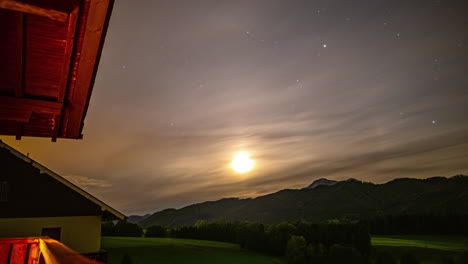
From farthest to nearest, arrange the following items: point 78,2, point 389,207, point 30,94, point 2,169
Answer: point 389,207 < point 2,169 < point 30,94 < point 78,2

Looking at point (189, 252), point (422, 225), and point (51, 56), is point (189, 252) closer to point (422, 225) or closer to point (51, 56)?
point (51, 56)

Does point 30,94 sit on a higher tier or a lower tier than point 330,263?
higher

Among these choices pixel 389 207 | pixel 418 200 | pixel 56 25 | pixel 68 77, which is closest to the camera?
pixel 56 25

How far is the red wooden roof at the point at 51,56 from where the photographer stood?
1.98 meters

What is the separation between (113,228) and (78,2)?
60507mm

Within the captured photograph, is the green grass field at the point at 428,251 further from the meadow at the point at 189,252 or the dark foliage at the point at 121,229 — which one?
the dark foliage at the point at 121,229

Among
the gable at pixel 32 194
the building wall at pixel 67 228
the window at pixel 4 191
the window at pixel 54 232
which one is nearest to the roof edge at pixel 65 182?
the gable at pixel 32 194

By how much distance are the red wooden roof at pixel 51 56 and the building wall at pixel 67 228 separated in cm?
1285

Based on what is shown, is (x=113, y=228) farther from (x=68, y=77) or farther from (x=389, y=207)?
(x=389, y=207)

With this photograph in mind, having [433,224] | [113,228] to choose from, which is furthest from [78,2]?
[433,224]

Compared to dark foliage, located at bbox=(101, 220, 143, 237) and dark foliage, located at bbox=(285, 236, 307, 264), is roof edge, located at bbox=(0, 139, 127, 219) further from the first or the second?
dark foliage, located at bbox=(285, 236, 307, 264)

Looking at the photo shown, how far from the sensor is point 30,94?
322 centimetres

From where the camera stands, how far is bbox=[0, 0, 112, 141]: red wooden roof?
198 centimetres

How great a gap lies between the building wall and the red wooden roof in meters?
12.8
